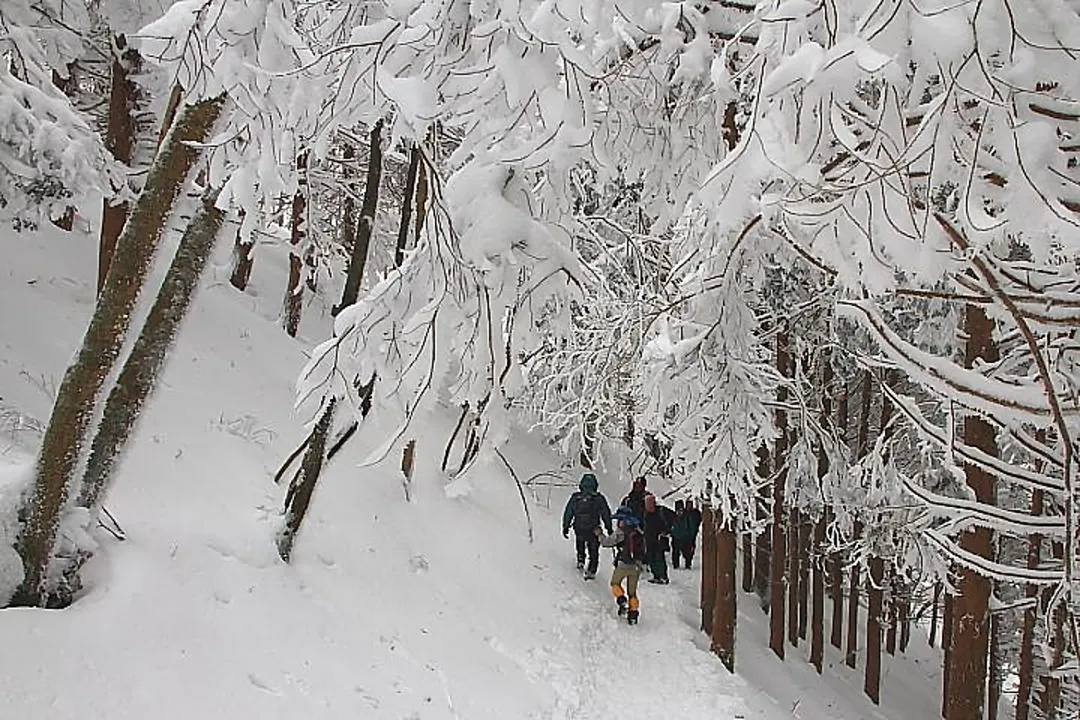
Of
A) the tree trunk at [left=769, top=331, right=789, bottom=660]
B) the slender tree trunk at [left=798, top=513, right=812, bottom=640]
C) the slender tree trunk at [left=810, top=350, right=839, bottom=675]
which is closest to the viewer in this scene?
the tree trunk at [left=769, top=331, right=789, bottom=660]

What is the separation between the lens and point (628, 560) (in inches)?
438

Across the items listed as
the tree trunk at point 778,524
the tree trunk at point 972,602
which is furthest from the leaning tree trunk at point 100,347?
the tree trunk at point 778,524

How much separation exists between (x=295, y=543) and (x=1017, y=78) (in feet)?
25.1

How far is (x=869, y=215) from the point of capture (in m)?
1.63

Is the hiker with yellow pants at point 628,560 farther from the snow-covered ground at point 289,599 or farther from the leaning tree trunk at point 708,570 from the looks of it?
the leaning tree trunk at point 708,570

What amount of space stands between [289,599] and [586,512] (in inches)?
223

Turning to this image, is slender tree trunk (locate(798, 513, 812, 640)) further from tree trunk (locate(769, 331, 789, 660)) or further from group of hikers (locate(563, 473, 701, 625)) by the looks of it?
group of hikers (locate(563, 473, 701, 625))

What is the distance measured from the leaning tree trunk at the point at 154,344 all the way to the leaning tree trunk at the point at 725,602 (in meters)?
7.17

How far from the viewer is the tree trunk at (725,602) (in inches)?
431

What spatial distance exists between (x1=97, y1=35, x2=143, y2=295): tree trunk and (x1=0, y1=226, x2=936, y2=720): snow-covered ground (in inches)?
37.5

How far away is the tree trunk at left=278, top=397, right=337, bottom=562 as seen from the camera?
788 centimetres

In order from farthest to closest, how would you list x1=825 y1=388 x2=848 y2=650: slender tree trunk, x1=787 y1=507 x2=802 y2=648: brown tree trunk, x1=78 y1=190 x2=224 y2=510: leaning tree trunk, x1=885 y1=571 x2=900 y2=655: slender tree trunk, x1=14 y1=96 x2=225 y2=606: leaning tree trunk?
1. x1=885 y1=571 x2=900 y2=655: slender tree trunk
2. x1=787 y1=507 x2=802 y2=648: brown tree trunk
3. x1=825 y1=388 x2=848 y2=650: slender tree trunk
4. x1=78 y1=190 x2=224 y2=510: leaning tree trunk
5. x1=14 y1=96 x2=225 y2=606: leaning tree trunk

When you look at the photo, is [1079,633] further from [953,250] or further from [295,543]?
[295,543]

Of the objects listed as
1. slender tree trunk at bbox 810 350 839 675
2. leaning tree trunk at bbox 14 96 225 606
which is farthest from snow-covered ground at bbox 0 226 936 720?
slender tree trunk at bbox 810 350 839 675
